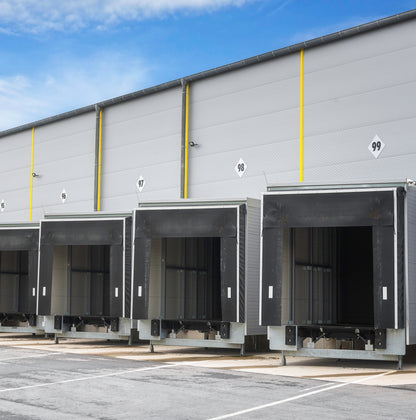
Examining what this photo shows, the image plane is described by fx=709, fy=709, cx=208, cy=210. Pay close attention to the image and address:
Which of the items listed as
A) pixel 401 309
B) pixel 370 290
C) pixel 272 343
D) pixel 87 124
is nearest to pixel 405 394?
pixel 401 309

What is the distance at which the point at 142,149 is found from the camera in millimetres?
25234

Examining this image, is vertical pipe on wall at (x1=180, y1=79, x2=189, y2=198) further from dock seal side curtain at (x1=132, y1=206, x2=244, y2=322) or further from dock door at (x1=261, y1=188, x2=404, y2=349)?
dock door at (x1=261, y1=188, x2=404, y2=349)

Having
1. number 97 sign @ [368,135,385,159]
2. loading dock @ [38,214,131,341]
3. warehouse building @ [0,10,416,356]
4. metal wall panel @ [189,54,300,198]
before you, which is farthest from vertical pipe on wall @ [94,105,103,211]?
number 97 sign @ [368,135,385,159]

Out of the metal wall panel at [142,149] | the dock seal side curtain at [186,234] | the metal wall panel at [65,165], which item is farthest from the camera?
the metal wall panel at [65,165]

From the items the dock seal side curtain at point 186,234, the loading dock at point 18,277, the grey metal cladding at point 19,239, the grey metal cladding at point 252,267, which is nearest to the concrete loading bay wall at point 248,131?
the grey metal cladding at point 252,267

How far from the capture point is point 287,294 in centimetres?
1559

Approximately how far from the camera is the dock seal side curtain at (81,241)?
19219 mm

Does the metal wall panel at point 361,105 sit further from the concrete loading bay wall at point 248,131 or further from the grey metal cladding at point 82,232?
the grey metal cladding at point 82,232

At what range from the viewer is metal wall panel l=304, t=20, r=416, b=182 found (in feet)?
59.8

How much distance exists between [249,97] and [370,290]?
22.7 ft

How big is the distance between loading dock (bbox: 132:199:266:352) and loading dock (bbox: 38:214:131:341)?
104cm

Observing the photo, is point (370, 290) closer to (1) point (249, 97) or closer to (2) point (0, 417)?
(1) point (249, 97)

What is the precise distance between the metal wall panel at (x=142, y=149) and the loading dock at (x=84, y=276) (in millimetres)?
2931

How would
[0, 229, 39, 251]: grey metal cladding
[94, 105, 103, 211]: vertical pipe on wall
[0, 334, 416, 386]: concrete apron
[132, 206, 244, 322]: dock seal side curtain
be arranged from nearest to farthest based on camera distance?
[0, 334, 416, 386]: concrete apron
[132, 206, 244, 322]: dock seal side curtain
[0, 229, 39, 251]: grey metal cladding
[94, 105, 103, 211]: vertical pipe on wall
